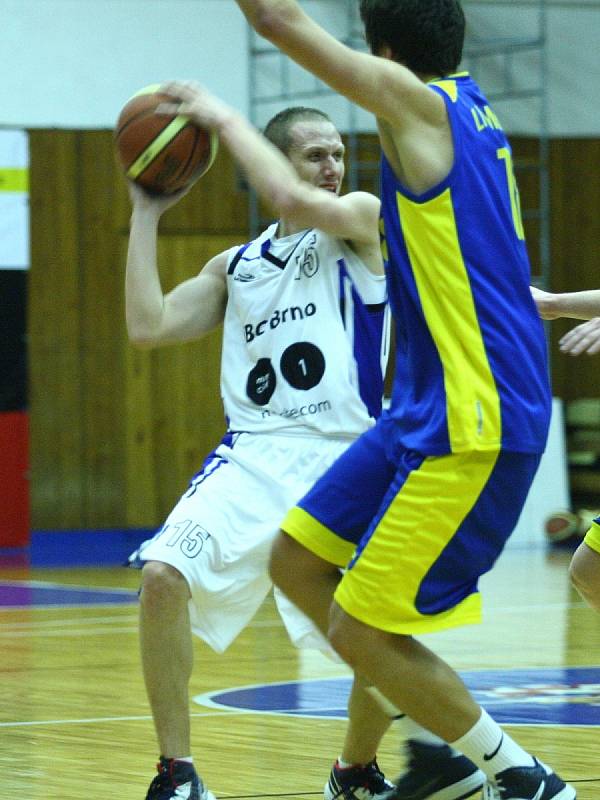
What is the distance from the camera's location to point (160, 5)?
1446 cm

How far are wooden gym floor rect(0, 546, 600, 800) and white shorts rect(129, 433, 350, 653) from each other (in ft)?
1.47

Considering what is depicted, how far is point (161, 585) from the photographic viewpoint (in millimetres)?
3990

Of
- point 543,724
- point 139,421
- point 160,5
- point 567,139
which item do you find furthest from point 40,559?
point 543,724

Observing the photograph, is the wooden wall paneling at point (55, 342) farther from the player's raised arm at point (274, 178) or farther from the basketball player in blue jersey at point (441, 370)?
the basketball player in blue jersey at point (441, 370)

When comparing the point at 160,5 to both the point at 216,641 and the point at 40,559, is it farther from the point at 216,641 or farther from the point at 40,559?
the point at 216,641

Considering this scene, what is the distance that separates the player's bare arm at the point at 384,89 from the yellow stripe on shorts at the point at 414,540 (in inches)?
23.1

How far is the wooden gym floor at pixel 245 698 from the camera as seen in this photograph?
14.6 feet

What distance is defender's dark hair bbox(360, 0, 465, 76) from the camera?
3367 mm

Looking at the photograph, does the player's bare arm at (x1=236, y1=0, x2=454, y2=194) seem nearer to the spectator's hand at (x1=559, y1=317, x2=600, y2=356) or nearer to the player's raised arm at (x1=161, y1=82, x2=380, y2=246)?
the player's raised arm at (x1=161, y1=82, x2=380, y2=246)

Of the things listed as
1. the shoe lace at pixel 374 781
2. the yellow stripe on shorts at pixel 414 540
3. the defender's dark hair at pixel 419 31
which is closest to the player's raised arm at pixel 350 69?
the defender's dark hair at pixel 419 31

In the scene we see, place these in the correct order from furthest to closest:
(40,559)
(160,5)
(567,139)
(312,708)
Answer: (567,139) < (160,5) < (40,559) < (312,708)

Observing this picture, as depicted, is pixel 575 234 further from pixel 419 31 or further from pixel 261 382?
pixel 419 31

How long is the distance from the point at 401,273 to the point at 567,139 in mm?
12776

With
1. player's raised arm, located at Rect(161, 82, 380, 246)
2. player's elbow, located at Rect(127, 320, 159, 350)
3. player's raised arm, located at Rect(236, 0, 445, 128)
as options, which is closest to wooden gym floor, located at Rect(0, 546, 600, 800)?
player's elbow, located at Rect(127, 320, 159, 350)
